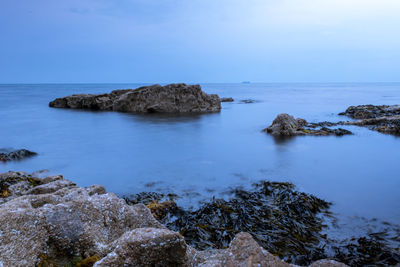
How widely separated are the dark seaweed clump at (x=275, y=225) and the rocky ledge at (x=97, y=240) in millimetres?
1432

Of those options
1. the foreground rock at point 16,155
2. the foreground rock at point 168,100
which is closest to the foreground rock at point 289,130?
the foreground rock at point 16,155

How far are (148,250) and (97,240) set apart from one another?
2.52 feet

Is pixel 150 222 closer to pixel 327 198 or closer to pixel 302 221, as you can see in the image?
pixel 302 221

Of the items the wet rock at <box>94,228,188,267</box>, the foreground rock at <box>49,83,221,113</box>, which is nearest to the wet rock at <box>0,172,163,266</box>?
the wet rock at <box>94,228,188,267</box>

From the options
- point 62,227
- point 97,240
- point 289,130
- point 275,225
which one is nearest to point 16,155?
point 62,227

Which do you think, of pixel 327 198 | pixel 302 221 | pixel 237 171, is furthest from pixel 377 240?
pixel 237 171

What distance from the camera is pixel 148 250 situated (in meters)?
1.96

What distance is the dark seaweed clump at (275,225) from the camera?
11.5 feet

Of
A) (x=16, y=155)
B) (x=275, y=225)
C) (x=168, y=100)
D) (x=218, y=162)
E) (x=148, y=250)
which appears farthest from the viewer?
(x=168, y=100)

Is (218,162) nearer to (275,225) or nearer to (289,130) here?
(275,225)

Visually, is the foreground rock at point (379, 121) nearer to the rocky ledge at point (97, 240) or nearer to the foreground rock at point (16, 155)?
the rocky ledge at point (97, 240)

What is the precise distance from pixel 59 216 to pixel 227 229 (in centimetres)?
251

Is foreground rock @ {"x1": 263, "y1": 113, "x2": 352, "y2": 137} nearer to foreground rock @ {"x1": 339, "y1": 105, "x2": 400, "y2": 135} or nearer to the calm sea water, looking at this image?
the calm sea water

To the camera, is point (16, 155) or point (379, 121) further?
point (379, 121)
